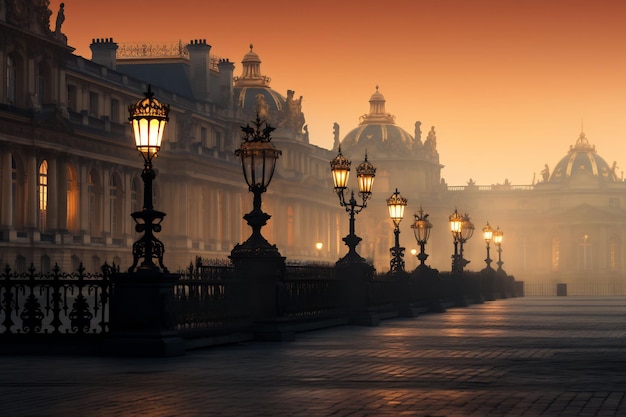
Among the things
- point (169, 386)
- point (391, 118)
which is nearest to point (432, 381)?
point (169, 386)

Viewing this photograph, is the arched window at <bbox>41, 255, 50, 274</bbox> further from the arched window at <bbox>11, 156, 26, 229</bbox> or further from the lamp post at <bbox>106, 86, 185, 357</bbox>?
the lamp post at <bbox>106, 86, 185, 357</bbox>

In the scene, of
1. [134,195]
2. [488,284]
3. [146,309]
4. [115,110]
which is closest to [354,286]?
[146,309]

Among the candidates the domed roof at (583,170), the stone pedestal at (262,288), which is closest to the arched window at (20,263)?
the stone pedestal at (262,288)

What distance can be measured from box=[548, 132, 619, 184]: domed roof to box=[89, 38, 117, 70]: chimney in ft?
340

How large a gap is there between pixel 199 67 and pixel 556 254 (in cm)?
8236

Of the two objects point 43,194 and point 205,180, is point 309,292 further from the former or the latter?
point 205,180

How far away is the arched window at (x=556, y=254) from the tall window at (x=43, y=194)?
115m

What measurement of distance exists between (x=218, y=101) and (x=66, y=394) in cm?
9677

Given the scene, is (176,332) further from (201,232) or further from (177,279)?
(201,232)

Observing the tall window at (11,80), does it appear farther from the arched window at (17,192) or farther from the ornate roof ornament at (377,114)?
the ornate roof ornament at (377,114)

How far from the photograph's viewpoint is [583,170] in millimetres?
191750

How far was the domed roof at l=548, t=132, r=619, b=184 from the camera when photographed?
18850cm

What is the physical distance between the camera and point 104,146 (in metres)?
79.3

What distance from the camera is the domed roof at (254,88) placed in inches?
4791
